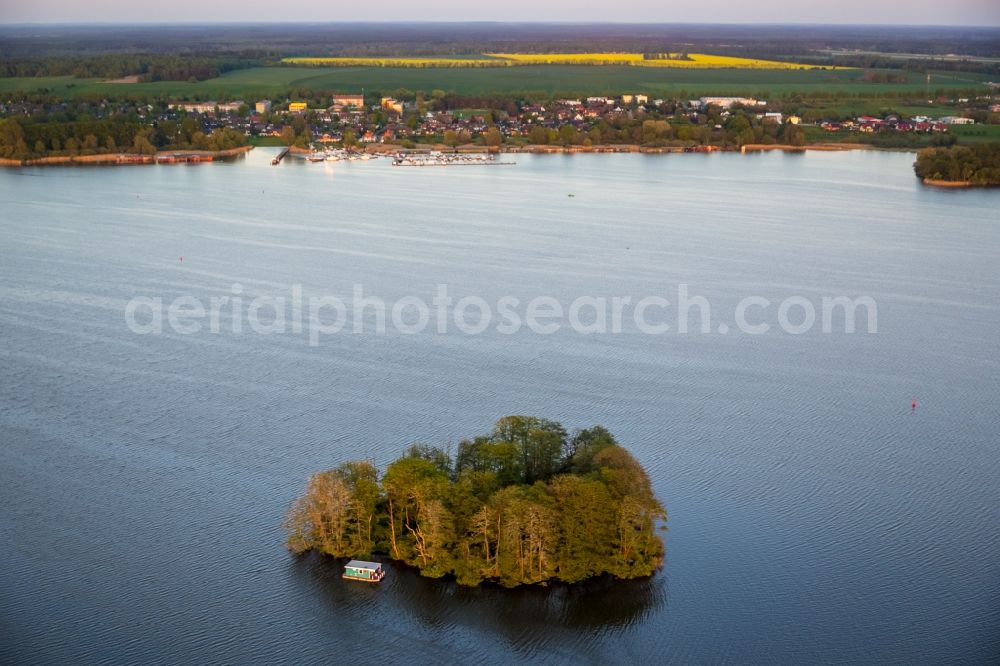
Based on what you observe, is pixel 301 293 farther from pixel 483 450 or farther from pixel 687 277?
pixel 483 450

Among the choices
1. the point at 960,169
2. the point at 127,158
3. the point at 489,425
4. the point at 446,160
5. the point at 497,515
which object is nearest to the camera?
the point at 497,515

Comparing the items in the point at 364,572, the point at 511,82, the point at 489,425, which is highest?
the point at 511,82

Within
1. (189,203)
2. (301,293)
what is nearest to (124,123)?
(189,203)

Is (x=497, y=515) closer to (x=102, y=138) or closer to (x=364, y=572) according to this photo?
(x=364, y=572)

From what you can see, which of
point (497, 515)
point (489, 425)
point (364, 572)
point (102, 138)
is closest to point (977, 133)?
point (102, 138)
